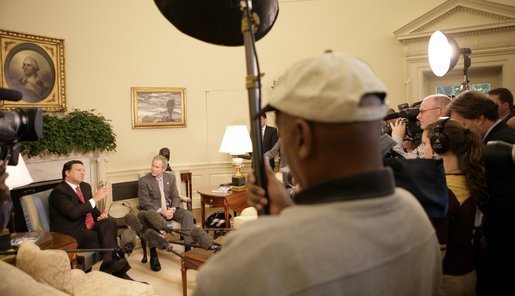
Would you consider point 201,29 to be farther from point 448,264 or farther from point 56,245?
point 56,245

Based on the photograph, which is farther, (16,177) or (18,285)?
(16,177)

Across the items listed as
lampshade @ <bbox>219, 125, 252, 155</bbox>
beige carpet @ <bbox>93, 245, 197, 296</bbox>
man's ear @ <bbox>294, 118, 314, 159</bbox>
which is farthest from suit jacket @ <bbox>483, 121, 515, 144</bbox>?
lampshade @ <bbox>219, 125, 252, 155</bbox>

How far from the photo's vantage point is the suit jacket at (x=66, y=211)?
4078 mm

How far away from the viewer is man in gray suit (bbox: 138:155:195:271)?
16.3 feet

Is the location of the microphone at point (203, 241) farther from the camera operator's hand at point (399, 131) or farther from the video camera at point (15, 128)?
the video camera at point (15, 128)

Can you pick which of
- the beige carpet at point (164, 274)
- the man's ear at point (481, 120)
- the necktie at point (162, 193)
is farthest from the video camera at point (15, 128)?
the necktie at point (162, 193)

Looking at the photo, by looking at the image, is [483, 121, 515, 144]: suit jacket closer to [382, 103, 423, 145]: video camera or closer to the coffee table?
[382, 103, 423, 145]: video camera

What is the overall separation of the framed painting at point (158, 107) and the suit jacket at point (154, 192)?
5.64 feet

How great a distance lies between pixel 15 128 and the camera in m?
1.19

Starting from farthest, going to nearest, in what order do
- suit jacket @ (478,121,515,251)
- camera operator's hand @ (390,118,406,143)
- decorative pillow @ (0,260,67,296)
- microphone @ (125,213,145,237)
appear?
microphone @ (125,213,145,237), camera operator's hand @ (390,118,406,143), decorative pillow @ (0,260,67,296), suit jacket @ (478,121,515,251)

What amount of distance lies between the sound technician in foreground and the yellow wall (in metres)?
6.13

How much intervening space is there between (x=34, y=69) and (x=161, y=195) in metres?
2.75

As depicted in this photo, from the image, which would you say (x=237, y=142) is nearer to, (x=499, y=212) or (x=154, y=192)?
(x=154, y=192)

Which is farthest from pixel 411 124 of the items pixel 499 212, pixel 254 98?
pixel 254 98
